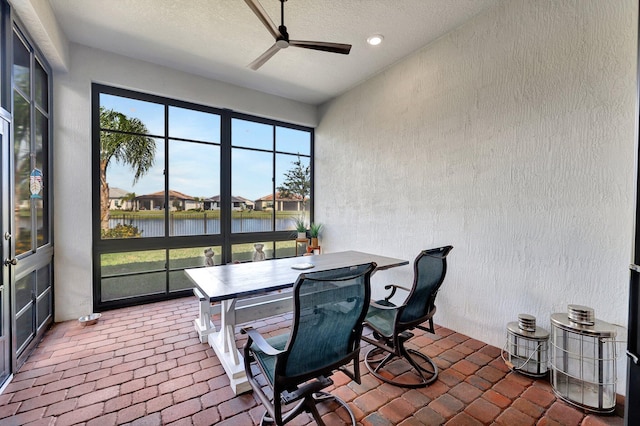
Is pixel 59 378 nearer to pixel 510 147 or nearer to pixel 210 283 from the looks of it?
pixel 210 283

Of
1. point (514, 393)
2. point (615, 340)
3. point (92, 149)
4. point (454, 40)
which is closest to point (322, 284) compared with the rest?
point (514, 393)

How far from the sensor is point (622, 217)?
80.0 inches

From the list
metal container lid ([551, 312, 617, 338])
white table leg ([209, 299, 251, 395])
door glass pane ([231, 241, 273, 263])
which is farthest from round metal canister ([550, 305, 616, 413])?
door glass pane ([231, 241, 273, 263])

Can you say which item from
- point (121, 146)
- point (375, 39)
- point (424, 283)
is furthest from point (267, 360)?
point (121, 146)

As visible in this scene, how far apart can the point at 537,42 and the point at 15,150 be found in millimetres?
4736

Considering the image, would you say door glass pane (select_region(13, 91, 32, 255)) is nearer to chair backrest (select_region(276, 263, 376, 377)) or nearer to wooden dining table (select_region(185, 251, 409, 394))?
wooden dining table (select_region(185, 251, 409, 394))

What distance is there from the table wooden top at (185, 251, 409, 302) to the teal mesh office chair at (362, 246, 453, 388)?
2.05ft

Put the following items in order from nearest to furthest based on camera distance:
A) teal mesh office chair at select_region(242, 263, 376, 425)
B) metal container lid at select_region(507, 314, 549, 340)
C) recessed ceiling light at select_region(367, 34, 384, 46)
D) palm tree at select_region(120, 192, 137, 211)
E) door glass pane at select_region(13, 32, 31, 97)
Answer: teal mesh office chair at select_region(242, 263, 376, 425) < metal container lid at select_region(507, 314, 549, 340) < door glass pane at select_region(13, 32, 31, 97) < recessed ceiling light at select_region(367, 34, 384, 46) < palm tree at select_region(120, 192, 137, 211)

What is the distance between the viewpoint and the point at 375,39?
10.6 ft

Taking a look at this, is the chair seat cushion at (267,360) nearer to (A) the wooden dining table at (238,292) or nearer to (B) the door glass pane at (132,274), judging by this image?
(A) the wooden dining table at (238,292)

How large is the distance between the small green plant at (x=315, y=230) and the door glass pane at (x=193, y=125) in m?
2.24

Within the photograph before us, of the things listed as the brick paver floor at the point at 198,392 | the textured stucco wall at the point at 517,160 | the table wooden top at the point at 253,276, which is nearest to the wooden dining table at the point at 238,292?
the table wooden top at the point at 253,276

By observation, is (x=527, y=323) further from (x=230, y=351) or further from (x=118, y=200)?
(x=118, y=200)

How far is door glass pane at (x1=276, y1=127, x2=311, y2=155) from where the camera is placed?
5.18 meters
